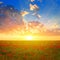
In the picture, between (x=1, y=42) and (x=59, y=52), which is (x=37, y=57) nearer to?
(x=59, y=52)

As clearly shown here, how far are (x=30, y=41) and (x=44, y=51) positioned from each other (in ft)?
4.26

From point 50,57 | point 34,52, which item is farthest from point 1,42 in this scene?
point 50,57

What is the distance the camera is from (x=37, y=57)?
9.21 m

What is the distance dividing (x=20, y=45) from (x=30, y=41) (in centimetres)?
99

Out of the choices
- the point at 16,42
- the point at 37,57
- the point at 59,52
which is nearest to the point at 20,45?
the point at 16,42

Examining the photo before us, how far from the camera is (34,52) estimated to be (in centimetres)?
968

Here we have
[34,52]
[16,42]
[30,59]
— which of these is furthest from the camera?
[16,42]

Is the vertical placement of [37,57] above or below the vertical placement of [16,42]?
below

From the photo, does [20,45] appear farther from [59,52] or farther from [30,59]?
[59,52]

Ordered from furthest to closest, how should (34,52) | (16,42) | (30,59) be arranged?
(16,42)
(34,52)
(30,59)

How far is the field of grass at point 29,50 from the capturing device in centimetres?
910

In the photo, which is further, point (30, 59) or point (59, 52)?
point (59, 52)

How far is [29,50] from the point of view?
974cm

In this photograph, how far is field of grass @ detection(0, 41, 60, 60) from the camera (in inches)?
358
